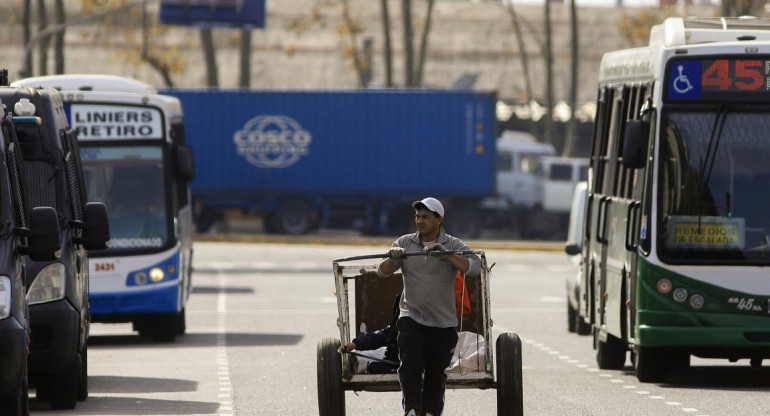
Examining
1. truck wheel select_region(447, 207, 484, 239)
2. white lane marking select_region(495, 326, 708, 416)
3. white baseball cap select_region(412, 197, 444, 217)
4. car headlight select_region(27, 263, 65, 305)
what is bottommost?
truck wheel select_region(447, 207, 484, 239)

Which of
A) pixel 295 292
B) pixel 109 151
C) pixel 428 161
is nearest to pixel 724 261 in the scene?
pixel 109 151

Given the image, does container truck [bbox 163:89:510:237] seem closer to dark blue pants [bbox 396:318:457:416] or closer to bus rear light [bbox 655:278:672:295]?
bus rear light [bbox 655:278:672:295]

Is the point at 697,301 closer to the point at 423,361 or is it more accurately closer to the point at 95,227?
the point at 95,227

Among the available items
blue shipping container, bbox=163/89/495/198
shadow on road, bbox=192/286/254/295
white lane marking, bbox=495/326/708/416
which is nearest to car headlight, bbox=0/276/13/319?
white lane marking, bbox=495/326/708/416

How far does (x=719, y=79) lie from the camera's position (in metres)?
14.8

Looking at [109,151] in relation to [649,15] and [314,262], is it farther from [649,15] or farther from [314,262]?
[649,15]

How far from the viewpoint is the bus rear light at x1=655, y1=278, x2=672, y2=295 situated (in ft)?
47.7

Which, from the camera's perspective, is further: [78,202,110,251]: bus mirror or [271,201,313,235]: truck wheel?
[271,201,313,235]: truck wheel

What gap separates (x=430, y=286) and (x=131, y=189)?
1105 cm

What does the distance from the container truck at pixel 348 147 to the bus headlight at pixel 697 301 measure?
32.6 m

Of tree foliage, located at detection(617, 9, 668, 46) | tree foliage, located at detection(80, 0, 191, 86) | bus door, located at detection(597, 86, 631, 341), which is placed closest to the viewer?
bus door, located at detection(597, 86, 631, 341)

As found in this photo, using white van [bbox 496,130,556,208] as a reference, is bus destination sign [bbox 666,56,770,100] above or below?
above

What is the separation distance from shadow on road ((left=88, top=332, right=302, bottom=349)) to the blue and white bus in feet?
0.80

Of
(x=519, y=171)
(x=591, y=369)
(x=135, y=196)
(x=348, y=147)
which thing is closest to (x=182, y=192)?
(x=135, y=196)
